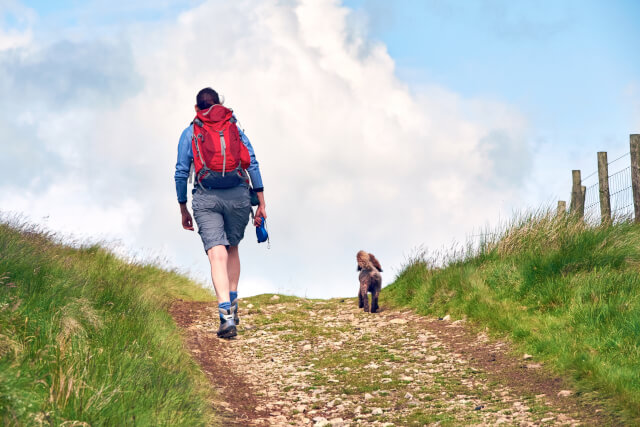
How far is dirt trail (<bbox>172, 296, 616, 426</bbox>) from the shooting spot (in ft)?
18.4

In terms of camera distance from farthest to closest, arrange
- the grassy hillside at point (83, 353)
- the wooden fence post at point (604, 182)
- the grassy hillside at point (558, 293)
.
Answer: the wooden fence post at point (604, 182) < the grassy hillside at point (558, 293) < the grassy hillside at point (83, 353)

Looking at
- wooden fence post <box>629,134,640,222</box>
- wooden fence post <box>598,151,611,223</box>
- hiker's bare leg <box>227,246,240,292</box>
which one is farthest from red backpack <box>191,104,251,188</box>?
wooden fence post <box>598,151,611,223</box>

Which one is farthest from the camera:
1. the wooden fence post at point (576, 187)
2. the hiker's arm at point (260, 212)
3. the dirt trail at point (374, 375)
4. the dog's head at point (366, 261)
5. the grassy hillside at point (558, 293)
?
the wooden fence post at point (576, 187)

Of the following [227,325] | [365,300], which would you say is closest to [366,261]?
[365,300]

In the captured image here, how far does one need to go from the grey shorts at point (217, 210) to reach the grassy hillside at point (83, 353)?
1256 mm

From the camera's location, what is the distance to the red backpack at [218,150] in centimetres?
755

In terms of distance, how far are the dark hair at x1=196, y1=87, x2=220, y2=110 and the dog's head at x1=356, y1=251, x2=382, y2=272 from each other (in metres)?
4.16

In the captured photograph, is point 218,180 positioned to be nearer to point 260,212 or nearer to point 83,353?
point 260,212

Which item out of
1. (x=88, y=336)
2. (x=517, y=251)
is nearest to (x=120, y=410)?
(x=88, y=336)

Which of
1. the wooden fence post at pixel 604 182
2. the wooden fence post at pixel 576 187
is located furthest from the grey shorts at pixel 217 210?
the wooden fence post at pixel 576 187

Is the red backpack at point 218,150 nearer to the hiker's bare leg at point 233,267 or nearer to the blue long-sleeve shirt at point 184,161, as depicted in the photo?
the blue long-sleeve shirt at point 184,161

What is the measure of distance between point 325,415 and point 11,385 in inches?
115

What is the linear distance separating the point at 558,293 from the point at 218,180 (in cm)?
456

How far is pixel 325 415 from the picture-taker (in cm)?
582
